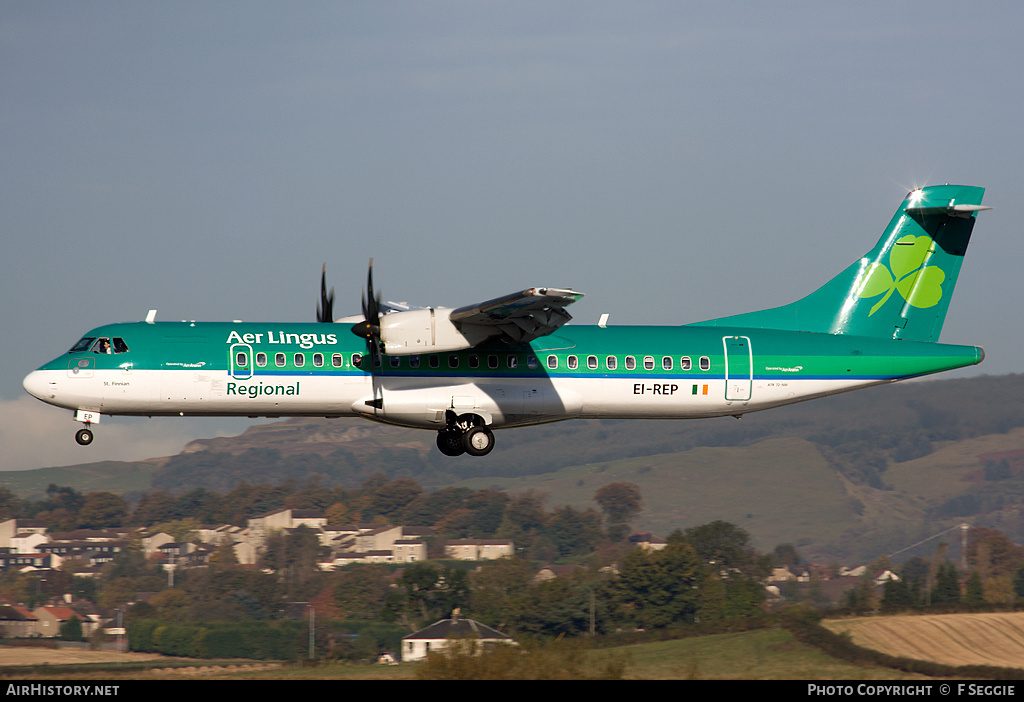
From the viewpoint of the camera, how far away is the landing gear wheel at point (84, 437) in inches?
932

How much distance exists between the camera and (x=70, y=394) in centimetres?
2334

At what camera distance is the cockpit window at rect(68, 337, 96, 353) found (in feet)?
77.8

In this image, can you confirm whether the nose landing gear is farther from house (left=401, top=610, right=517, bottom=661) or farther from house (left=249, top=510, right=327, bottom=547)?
house (left=249, top=510, right=327, bottom=547)

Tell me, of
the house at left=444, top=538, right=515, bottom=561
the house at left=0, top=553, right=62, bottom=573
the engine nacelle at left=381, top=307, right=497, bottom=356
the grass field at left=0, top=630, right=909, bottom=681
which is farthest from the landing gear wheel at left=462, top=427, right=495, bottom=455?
the house at left=0, top=553, right=62, bottom=573

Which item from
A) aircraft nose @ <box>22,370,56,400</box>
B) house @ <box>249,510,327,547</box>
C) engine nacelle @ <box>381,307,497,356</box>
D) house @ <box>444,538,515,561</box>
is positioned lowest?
house @ <box>444,538,515,561</box>

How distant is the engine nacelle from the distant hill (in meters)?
83.8

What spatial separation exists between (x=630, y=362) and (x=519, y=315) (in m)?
3.46

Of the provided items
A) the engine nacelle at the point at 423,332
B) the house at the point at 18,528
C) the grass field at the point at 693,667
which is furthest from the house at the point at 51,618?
the engine nacelle at the point at 423,332

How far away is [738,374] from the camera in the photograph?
25.4m

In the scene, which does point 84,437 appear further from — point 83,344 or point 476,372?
point 476,372

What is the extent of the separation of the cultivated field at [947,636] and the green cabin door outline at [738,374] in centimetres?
2642

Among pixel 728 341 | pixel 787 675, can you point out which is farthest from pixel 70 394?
pixel 787 675

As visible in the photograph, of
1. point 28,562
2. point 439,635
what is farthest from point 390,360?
point 28,562

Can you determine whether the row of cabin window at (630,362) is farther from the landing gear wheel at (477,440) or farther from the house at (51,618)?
the house at (51,618)
